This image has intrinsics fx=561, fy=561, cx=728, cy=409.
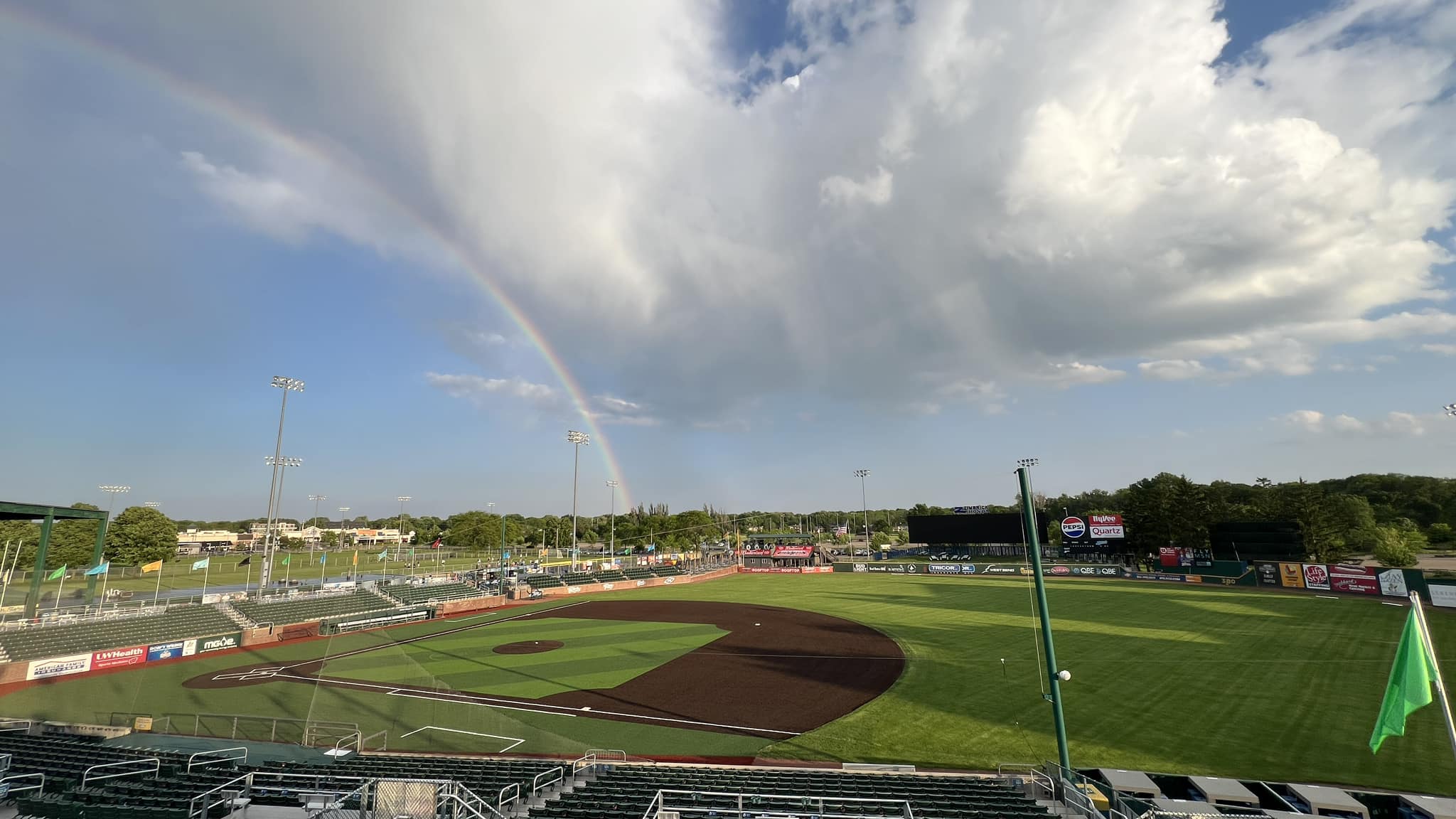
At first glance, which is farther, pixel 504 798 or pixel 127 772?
pixel 127 772

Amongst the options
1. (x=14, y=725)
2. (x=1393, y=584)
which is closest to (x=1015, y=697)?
(x=14, y=725)

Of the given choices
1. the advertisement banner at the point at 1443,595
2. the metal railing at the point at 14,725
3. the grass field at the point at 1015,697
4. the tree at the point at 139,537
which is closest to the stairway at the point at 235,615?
the grass field at the point at 1015,697

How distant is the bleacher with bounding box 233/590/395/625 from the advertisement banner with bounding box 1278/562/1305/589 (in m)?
95.9

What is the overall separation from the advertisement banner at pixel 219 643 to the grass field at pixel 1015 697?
252 centimetres

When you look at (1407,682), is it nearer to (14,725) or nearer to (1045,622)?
(1045,622)

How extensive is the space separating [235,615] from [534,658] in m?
31.4

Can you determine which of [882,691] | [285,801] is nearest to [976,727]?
[882,691]

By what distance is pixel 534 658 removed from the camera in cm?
3838

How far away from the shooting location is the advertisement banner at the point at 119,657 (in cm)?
3775

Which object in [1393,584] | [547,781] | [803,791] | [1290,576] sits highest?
[803,791]

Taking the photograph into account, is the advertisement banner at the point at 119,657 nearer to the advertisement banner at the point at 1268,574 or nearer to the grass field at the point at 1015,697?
the grass field at the point at 1015,697

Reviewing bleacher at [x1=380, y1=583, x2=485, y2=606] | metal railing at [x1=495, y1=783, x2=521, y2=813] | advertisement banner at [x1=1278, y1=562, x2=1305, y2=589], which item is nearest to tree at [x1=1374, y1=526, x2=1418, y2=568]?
advertisement banner at [x1=1278, y1=562, x2=1305, y2=589]

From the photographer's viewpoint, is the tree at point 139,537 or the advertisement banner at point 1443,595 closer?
the advertisement banner at point 1443,595

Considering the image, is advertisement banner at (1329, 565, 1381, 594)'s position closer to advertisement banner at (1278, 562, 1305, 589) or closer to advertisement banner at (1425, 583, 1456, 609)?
advertisement banner at (1278, 562, 1305, 589)
